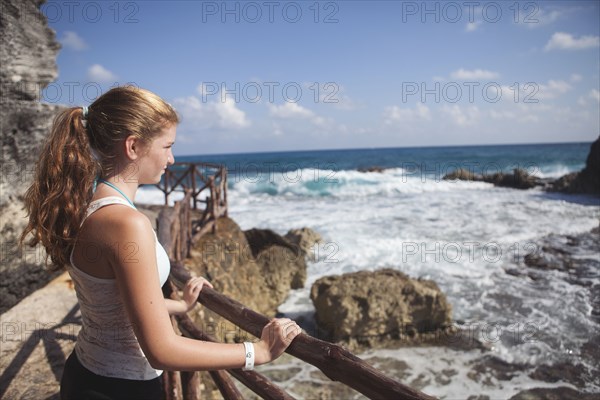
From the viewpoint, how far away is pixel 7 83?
4.63 meters

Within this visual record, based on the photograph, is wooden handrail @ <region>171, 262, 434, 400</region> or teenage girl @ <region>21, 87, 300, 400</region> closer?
teenage girl @ <region>21, 87, 300, 400</region>

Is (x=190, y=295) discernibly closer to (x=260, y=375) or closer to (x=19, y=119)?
(x=260, y=375)

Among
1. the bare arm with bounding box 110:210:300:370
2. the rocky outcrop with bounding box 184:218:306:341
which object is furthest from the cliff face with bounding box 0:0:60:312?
the bare arm with bounding box 110:210:300:370

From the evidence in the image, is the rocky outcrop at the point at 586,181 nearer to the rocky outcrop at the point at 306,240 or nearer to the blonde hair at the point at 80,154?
the rocky outcrop at the point at 306,240

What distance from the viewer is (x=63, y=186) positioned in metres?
1.30

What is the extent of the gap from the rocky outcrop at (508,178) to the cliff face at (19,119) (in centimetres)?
3332

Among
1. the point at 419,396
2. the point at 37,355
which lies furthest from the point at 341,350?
the point at 37,355

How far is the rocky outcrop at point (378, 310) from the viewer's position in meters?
6.34

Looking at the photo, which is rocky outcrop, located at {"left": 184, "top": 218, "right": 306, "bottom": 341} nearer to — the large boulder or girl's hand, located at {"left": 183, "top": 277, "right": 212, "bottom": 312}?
the large boulder

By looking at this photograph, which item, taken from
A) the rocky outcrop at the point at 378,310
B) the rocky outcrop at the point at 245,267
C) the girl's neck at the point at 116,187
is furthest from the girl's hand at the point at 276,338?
the rocky outcrop at the point at 378,310

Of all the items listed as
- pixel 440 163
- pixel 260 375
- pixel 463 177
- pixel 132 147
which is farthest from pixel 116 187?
pixel 440 163

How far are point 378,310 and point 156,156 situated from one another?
18.5 ft

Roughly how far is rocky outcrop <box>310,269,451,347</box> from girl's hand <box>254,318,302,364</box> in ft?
16.6

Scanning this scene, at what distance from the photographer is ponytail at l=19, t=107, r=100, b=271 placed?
1.28 metres
